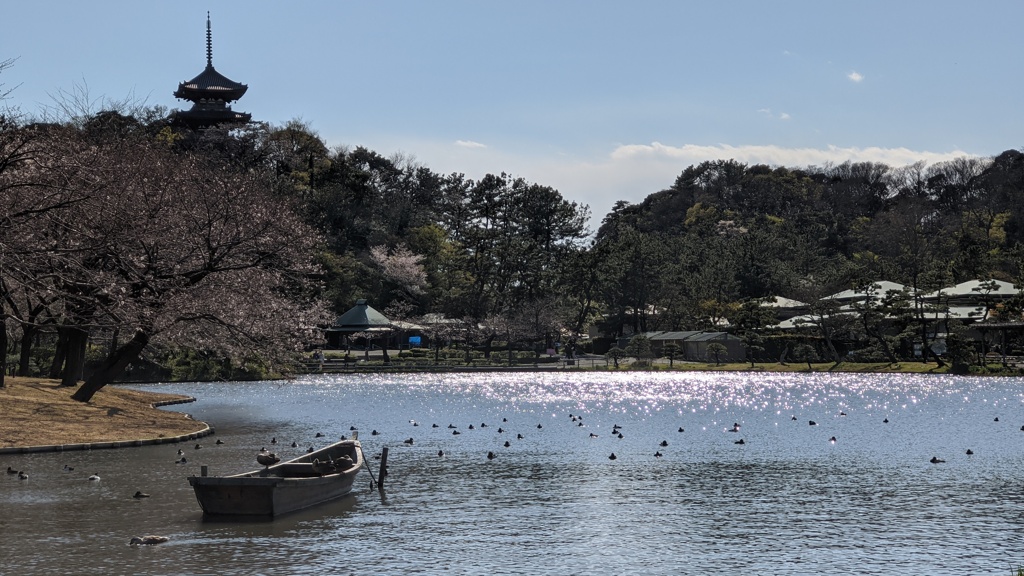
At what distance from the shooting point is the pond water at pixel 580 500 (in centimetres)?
2034

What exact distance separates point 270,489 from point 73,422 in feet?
63.5

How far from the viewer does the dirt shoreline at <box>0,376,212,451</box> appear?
120 ft

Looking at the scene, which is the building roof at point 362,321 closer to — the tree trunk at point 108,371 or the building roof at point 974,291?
the building roof at point 974,291

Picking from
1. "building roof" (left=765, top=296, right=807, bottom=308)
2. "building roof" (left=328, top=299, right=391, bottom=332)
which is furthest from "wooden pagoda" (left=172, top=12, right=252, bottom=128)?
"building roof" (left=765, top=296, right=807, bottom=308)

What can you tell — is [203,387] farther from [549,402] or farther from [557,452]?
[557,452]

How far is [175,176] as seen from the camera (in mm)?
52312

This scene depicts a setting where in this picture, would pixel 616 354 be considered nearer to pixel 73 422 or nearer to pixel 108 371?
pixel 108 371

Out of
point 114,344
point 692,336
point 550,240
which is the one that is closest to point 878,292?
point 692,336

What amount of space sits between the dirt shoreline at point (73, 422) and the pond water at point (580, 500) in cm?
115

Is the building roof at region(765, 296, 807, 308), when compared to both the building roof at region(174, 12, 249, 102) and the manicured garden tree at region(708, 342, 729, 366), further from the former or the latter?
the building roof at region(174, 12, 249, 102)


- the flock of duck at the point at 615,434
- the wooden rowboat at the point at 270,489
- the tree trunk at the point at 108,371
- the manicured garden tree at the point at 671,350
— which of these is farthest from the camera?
the manicured garden tree at the point at 671,350

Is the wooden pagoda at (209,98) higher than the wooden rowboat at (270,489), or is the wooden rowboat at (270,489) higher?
the wooden pagoda at (209,98)

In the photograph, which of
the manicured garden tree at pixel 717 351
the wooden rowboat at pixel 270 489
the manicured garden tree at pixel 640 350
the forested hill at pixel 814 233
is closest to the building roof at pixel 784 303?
the forested hill at pixel 814 233

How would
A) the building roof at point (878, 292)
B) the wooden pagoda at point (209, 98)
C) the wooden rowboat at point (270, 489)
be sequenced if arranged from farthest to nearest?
the wooden pagoda at point (209, 98) < the building roof at point (878, 292) < the wooden rowboat at point (270, 489)
